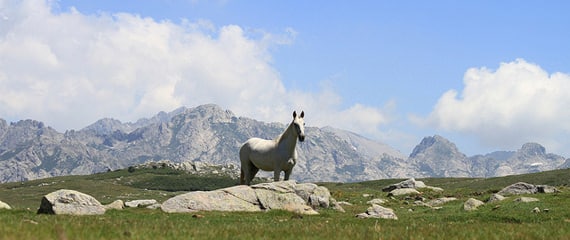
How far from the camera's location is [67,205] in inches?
970

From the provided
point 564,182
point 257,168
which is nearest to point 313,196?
point 257,168

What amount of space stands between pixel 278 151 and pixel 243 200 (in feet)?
12.0

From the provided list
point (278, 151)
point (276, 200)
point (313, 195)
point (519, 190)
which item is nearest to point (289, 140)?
point (278, 151)

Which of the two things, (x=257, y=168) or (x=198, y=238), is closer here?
(x=198, y=238)

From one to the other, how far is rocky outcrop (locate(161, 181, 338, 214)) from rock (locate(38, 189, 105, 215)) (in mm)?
3704

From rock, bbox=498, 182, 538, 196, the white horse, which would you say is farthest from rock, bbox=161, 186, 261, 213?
rock, bbox=498, 182, 538, 196

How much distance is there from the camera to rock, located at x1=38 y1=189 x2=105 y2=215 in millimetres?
24219

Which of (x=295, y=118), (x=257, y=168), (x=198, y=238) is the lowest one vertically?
(x=198, y=238)

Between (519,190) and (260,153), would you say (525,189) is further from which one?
(260,153)

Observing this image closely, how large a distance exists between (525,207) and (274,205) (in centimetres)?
1481

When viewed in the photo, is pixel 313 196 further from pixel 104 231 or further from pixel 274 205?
pixel 104 231

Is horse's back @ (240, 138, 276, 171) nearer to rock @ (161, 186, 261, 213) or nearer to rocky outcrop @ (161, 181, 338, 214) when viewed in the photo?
rocky outcrop @ (161, 181, 338, 214)

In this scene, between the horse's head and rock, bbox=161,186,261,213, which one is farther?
the horse's head

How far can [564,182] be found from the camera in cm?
14512
